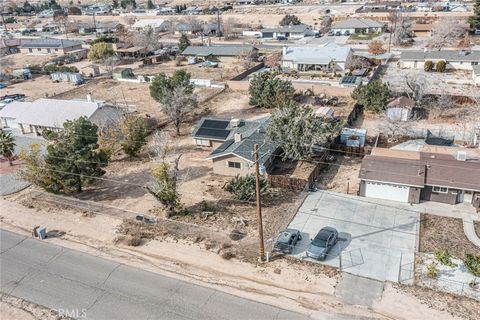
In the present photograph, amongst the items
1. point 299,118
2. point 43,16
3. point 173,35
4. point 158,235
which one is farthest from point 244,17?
point 158,235

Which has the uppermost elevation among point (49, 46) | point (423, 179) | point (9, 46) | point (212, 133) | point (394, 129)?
point (9, 46)

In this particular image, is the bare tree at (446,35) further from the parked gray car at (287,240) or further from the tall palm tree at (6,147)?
the tall palm tree at (6,147)

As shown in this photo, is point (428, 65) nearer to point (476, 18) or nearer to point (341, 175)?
point (476, 18)

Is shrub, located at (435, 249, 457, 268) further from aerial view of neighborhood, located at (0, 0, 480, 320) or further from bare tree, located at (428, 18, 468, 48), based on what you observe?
bare tree, located at (428, 18, 468, 48)

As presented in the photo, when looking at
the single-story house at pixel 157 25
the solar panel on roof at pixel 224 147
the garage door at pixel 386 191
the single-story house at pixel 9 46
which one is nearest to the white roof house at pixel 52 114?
the solar panel on roof at pixel 224 147

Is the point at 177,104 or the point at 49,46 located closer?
the point at 177,104

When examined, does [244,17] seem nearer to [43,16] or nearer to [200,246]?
[43,16]

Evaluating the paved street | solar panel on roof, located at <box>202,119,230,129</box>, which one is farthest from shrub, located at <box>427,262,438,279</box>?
solar panel on roof, located at <box>202,119,230,129</box>

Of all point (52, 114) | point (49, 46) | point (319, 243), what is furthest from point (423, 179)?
point (49, 46)
